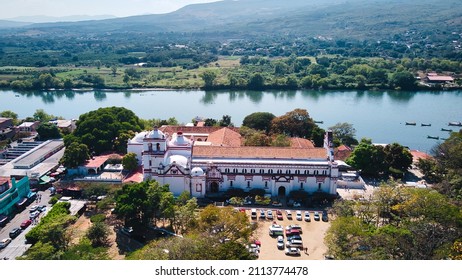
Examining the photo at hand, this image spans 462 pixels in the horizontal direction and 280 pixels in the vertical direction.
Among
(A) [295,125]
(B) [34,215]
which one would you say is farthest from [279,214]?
(B) [34,215]

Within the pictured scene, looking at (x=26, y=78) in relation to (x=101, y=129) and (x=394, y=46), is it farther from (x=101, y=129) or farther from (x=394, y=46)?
(x=394, y=46)

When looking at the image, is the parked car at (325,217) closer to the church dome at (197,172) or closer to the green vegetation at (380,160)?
the green vegetation at (380,160)


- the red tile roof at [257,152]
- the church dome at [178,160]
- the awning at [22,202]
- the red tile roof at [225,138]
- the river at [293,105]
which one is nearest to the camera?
the awning at [22,202]

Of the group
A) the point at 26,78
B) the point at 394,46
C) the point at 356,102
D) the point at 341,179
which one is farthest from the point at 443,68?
the point at 26,78

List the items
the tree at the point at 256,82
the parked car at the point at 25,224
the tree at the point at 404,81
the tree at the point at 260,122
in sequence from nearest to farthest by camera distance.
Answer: the parked car at the point at 25,224 → the tree at the point at 260,122 → the tree at the point at 404,81 → the tree at the point at 256,82

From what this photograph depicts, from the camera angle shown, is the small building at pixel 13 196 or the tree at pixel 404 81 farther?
the tree at pixel 404 81

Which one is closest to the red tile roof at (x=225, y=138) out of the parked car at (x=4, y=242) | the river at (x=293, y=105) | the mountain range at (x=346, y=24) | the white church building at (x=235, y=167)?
the white church building at (x=235, y=167)

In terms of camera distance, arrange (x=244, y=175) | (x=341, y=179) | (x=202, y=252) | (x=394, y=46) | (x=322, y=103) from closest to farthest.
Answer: (x=202, y=252) → (x=244, y=175) → (x=341, y=179) → (x=322, y=103) → (x=394, y=46)
